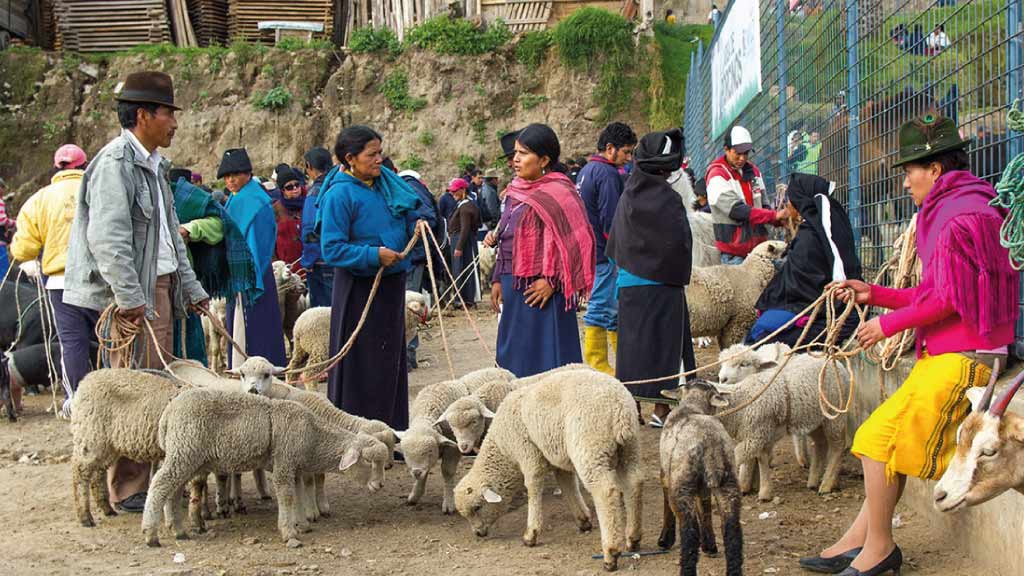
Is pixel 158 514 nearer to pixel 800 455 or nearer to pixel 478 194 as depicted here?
pixel 800 455

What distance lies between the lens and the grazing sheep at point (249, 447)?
579 centimetres

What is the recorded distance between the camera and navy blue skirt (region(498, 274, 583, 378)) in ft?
24.2

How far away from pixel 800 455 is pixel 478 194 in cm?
1494

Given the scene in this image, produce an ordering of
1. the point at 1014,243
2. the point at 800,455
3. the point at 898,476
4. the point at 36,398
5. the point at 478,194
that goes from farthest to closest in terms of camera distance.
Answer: the point at 478,194
the point at 36,398
the point at 800,455
the point at 898,476
the point at 1014,243

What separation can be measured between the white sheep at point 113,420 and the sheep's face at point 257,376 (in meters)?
0.62

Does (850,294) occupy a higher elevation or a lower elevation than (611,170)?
lower

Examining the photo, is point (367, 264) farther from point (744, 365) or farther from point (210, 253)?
point (744, 365)

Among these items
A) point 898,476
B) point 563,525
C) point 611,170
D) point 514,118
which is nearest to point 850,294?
point 898,476

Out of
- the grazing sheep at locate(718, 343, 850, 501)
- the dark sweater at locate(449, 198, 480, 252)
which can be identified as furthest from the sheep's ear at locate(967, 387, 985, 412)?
the dark sweater at locate(449, 198, 480, 252)

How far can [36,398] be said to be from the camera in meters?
11.3

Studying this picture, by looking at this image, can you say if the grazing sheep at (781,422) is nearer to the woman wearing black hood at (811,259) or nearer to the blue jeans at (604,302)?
the woman wearing black hood at (811,259)

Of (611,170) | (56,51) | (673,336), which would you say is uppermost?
(56,51)

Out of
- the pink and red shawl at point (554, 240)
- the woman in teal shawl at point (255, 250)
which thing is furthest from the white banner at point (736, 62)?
the woman in teal shawl at point (255, 250)

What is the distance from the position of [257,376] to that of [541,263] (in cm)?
194
